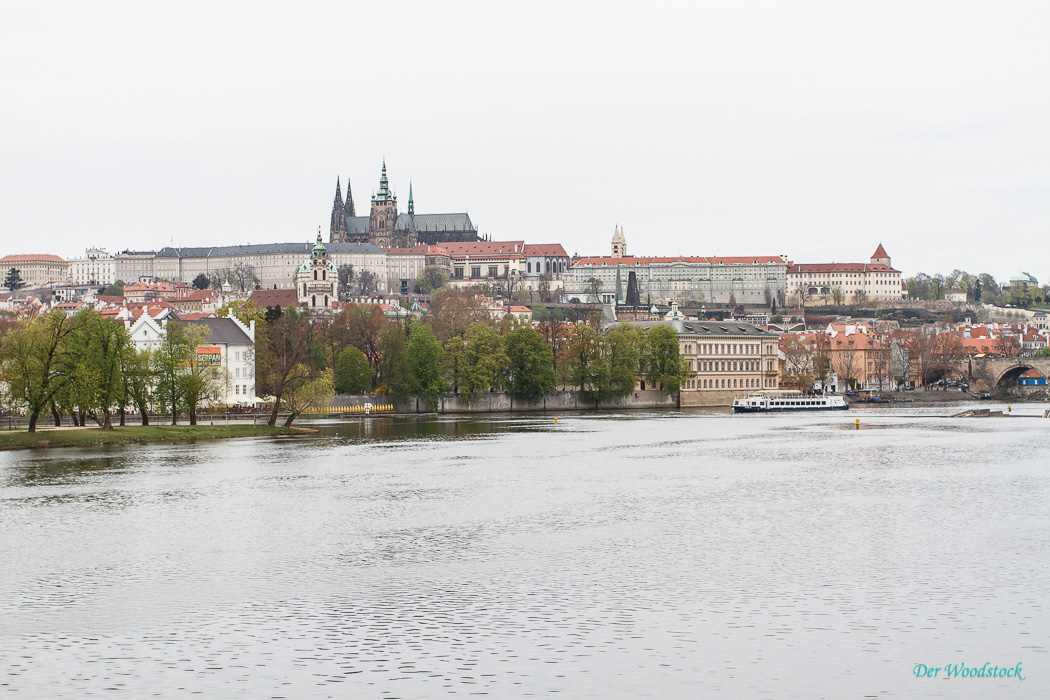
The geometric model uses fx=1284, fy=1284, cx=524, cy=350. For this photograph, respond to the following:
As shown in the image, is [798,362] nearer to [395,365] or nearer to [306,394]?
[395,365]

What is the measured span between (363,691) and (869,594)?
9.79 metres

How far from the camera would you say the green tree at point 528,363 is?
96500mm

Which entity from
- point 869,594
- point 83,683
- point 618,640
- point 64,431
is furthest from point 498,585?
point 64,431

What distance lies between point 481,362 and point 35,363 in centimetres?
4398

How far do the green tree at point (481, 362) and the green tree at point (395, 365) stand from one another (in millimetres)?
5497

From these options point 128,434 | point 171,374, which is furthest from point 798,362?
point 128,434

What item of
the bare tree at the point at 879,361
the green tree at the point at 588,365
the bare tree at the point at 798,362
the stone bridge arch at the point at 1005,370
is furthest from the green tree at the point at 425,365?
the stone bridge arch at the point at 1005,370

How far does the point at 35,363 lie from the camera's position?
54.3m

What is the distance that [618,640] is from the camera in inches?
760

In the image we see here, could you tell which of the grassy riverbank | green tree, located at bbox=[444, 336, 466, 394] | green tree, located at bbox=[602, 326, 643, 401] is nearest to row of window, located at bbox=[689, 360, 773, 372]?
green tree, located at bbox=[602, 326, 643, 401]

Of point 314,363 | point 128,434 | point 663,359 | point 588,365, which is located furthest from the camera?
point 663,359

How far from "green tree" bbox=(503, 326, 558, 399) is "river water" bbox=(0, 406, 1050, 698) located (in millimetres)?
50066

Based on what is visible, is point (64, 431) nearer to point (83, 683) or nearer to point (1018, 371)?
point (83, 683)

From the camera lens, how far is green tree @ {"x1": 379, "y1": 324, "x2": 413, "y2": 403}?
3524 inches
